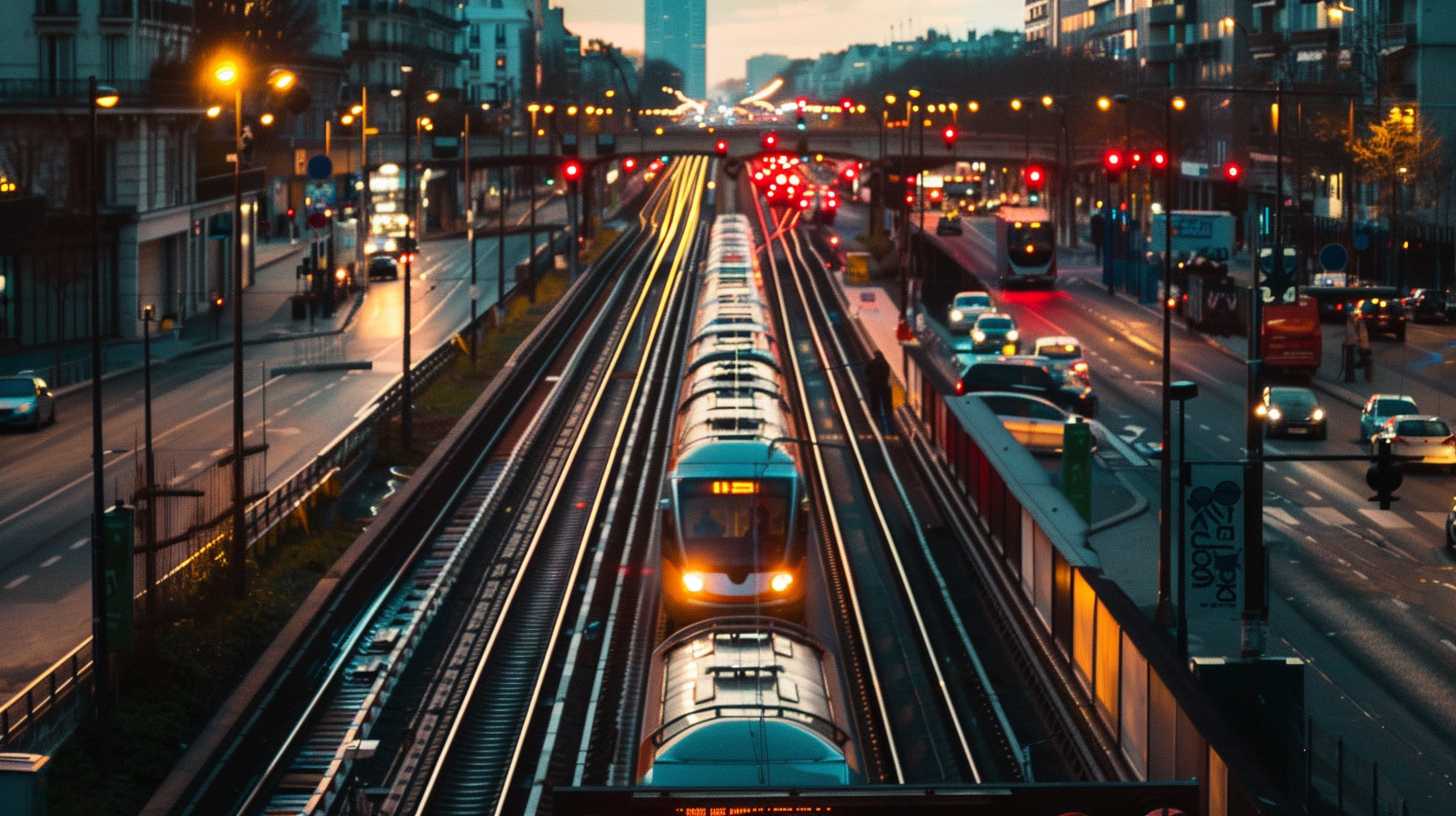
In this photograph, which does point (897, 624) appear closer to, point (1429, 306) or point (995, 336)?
point (995, 336)

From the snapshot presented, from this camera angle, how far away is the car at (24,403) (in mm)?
50250

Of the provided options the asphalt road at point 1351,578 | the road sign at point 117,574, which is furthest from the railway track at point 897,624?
the road sign at point 117,574

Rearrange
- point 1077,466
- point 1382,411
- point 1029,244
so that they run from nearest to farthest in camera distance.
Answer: point 1077,466 → point 1382,411 → point 1029,244

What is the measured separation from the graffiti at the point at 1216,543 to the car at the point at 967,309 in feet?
157

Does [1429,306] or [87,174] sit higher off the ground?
[87,174]

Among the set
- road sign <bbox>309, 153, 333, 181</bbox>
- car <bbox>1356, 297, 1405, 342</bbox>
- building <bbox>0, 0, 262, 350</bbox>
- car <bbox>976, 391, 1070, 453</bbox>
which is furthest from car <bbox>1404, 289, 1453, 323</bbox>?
building <bbox>0, 0, 262, 350</bbox>

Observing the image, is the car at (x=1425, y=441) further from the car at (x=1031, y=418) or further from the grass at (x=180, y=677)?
the grass at (x=180, y=677)

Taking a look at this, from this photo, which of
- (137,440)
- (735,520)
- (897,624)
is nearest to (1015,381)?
(897,624)

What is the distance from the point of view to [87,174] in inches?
2584

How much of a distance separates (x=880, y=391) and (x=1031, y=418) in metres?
6.77

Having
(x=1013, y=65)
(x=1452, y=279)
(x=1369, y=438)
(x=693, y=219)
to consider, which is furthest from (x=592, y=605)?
(x=1013, y=65)

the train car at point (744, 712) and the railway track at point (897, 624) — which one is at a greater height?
the train car at point (744, 712)

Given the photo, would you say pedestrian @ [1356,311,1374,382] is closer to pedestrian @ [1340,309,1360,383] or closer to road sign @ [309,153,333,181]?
pedestrian @ [1340,309,1360,383]

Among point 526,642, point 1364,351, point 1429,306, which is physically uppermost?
point 1429,306
